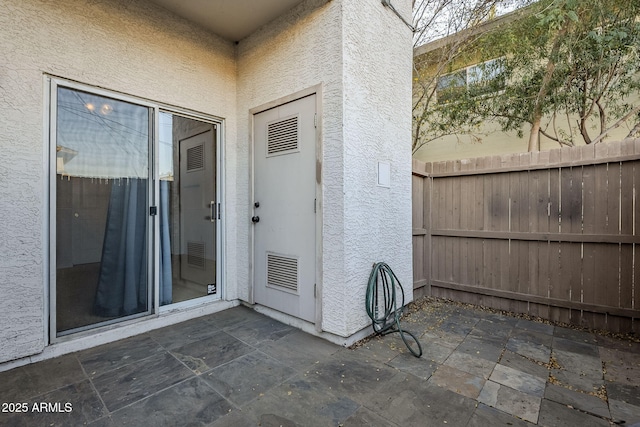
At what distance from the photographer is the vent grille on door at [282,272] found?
9.78 feet

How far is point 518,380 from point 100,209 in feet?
12.1

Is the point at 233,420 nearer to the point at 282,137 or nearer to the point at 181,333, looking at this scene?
the point at 181,333

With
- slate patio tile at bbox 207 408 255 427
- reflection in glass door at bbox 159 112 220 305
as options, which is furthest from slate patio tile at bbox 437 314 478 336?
reflection in glass door at bbox 159 112 220 305

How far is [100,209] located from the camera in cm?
261

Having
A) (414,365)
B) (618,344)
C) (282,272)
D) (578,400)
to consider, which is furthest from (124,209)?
(618,344)

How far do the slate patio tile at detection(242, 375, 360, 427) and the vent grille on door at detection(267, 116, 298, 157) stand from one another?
2112 mm

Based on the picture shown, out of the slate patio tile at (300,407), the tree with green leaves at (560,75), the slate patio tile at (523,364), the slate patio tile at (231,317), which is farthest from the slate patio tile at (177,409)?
the tree with green leaves at (560,75)

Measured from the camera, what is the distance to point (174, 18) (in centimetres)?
300

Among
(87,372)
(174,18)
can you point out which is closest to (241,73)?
(174,18)

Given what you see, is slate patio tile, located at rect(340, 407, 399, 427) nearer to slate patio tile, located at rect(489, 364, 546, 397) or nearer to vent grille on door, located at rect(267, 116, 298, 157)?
slate patio tile, located at rect(489, 364, 546, 397)

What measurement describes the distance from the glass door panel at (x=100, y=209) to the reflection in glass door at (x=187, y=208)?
0.19m

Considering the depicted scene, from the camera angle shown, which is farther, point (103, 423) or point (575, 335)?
point (575, 335)

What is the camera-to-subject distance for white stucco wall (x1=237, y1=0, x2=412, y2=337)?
102 inches

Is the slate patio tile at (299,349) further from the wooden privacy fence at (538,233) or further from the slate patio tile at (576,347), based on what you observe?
the slate patio tile at (576,347)
